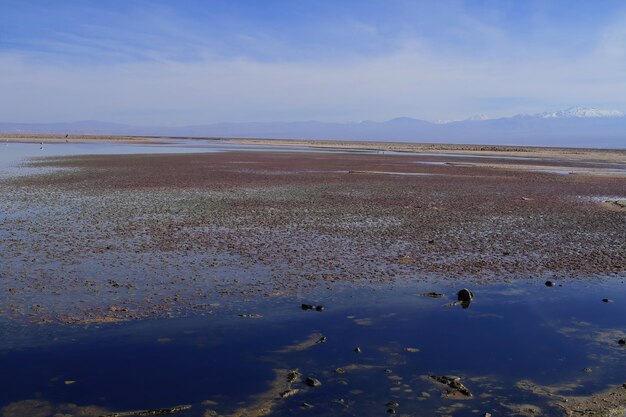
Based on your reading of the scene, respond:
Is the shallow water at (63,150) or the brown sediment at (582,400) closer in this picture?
the brown sediment at (582,400)

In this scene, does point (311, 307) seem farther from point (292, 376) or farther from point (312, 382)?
point (312, 382)

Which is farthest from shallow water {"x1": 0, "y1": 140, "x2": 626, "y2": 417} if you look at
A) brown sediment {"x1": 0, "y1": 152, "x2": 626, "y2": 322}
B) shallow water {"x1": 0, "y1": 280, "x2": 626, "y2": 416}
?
brown sediment {"x1": 0, "y1": 152, "x2": 626, "y2": 322}

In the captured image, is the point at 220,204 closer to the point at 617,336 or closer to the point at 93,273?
the point at 93,273

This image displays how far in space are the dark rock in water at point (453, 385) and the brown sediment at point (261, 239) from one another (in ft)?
14.6

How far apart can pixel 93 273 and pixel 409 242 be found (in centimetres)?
849

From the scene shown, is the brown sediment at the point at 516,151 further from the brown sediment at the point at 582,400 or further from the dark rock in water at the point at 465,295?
the brown sediment at the point at 582,400

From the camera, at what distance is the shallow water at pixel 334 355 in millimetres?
7219

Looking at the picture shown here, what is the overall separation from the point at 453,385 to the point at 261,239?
983cm

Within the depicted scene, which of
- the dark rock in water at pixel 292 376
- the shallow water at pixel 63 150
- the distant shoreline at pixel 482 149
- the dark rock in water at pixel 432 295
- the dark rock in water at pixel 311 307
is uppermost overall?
the distant shoreline at pixel 482 149

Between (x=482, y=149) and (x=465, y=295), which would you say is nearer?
(x=465, y=295)

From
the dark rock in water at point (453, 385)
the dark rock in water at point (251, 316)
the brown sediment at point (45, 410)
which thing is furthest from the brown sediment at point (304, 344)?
the brown sediment at point (45, 410)

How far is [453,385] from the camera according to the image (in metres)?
7.65

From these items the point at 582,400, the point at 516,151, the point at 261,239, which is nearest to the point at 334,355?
the point at 582,400

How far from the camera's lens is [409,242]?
1702 centimetres
